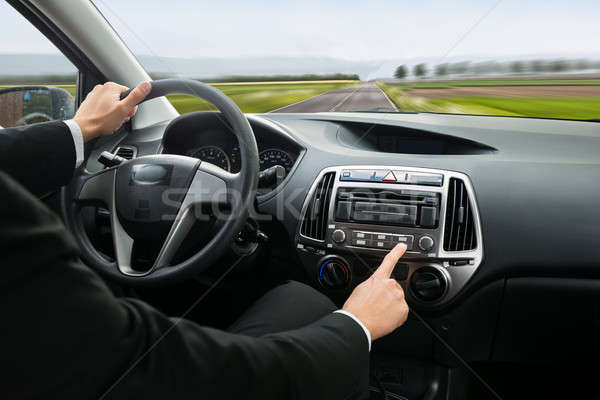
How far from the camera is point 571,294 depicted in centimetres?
163

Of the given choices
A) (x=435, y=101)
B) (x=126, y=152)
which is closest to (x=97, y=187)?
(x=126, y=152)

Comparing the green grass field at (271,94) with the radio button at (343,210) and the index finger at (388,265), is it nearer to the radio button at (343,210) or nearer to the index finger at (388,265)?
the radio button at (343,210)

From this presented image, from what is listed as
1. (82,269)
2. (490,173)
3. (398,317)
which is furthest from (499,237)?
(82,269)

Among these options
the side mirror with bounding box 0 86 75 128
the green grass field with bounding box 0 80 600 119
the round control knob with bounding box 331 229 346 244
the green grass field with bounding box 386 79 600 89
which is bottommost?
the round control knob with bounding box 331 229 346 244

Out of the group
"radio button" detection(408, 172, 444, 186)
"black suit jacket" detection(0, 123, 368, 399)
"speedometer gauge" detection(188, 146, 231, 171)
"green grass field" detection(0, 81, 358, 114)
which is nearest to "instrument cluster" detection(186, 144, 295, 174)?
"speedometer gauge" detection(188, 146, 231, 171)

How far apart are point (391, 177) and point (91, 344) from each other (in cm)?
134

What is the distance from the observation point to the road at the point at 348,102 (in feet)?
7.00

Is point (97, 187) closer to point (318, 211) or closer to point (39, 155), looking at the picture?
point (39, 155)

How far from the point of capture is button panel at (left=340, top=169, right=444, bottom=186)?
1664 mm

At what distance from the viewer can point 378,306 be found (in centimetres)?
107

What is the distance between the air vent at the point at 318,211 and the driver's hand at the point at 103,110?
0.75m

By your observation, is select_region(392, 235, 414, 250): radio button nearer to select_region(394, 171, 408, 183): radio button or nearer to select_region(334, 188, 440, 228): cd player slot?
select_region(334, 188, 440, 228): cd player slot

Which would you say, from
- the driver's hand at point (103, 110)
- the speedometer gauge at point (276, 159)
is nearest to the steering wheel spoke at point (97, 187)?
the driver's hand at point (103, 110)

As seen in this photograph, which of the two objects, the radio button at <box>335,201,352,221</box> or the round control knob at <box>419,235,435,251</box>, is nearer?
the round control knob at <box>419,235,435,251</box>
